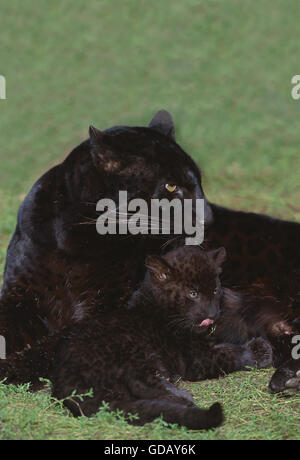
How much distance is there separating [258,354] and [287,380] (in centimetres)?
49

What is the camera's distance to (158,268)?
489 cm

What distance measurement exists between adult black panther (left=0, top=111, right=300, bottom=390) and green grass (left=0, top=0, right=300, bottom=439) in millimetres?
2689

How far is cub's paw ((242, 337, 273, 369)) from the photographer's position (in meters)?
4.92

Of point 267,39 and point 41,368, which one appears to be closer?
point 41,368

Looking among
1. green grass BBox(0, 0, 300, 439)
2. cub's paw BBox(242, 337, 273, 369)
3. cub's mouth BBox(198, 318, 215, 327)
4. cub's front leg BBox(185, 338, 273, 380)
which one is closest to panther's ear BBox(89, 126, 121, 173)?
cub's mouth BBox(198, 318, 215, 327)

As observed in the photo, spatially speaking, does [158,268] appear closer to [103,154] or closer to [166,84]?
[103,154]

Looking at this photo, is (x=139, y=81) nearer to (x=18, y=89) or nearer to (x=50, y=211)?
(x=18, y=89)

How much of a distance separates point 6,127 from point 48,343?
6.42m

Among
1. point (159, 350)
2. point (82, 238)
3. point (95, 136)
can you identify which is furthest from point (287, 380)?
point (95, 136)

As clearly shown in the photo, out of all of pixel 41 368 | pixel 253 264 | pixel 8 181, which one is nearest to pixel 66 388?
pixel 41 368

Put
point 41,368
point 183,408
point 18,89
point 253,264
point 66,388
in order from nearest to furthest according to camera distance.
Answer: point 183,408
point 66,388
point 41,368
point 253,264
point 18,89

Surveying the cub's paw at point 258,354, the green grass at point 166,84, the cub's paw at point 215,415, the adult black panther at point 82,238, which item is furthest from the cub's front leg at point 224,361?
the green grass at point 166,84

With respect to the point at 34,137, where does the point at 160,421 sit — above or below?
below

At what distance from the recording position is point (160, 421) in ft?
12.8
